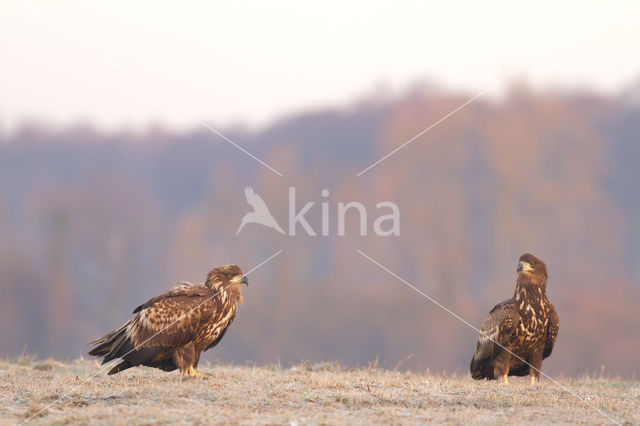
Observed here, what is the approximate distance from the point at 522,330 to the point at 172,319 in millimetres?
4930

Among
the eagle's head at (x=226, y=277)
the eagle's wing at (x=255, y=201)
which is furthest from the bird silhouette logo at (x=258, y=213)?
the eagle's head at (x=226, y=277)

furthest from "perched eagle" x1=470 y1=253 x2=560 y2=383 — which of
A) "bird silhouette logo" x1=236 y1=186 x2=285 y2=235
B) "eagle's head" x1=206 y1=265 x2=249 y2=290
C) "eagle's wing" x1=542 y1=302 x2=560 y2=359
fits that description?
"bird silhouette logo" x1=236 y1=186 x2=285 y2=235

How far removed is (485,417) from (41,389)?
5.23 metres

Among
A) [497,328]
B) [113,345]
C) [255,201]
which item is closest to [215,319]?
[113,345]

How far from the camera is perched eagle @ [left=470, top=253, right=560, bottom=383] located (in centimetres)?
1184

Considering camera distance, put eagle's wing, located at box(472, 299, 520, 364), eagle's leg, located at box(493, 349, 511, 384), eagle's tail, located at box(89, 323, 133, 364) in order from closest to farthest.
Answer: eagle's tail, located at box(89, 323, 133, 364) < eagle's wing, located at box(472, 299, 520, 364) < eagle's leg, located at box(493, 349, 511, 384)

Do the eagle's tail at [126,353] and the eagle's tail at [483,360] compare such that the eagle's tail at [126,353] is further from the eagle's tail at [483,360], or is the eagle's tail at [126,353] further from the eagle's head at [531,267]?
the eagle's head at [531,267]

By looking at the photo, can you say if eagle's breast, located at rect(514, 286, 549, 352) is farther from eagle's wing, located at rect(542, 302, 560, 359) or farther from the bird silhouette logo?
the bird silhouette logo

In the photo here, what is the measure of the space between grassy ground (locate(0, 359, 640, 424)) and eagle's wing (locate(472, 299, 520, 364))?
2.49ft

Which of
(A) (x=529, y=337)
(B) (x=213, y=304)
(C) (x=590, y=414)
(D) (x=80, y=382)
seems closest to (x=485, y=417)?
(C) (x=590, y=414)

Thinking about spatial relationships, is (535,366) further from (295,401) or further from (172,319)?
(172,319)

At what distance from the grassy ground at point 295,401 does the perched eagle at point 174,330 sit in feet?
0.99

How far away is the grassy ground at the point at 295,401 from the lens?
838 cm

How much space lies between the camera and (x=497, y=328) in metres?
11.9
